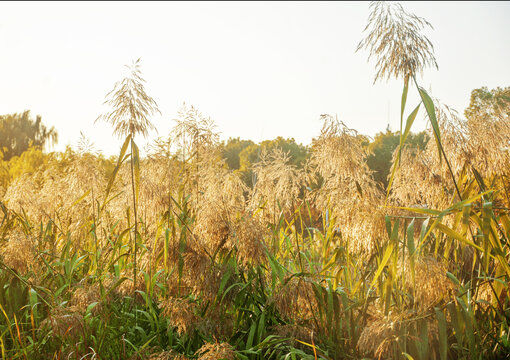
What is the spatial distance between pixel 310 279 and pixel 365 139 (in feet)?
3.00

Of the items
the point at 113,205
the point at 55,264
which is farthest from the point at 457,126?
the point at 55,264

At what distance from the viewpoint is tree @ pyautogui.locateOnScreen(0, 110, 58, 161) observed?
26.1 meters

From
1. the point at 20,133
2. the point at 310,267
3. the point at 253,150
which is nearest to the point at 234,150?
the point at 253,150

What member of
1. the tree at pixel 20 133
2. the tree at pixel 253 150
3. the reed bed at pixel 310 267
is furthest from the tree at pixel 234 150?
the reed bed at pixel 310 267

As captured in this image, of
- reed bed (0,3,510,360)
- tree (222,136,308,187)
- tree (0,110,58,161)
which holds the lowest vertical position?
reed bed (0,3,510,360)

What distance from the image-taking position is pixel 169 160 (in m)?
2.78

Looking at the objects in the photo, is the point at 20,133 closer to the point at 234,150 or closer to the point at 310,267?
the point at 234,150

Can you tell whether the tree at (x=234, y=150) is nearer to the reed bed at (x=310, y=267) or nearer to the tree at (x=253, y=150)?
the tree at (x=253, y=150)

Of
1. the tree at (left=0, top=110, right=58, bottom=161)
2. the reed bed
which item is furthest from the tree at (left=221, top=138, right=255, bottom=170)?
the reed bed

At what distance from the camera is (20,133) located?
26719 mm

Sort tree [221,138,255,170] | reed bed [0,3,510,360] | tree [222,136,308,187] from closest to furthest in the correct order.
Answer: reed bed [0,3,510,360] → tree [222,136,308,187] → tree [221,138,255,170]

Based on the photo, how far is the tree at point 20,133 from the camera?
26.1 metres

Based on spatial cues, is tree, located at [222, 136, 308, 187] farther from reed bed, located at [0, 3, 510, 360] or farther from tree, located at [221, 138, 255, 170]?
reed bed, located at [0, 3, 510, 360]

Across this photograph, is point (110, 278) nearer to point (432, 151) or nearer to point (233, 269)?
point (233, 269)
